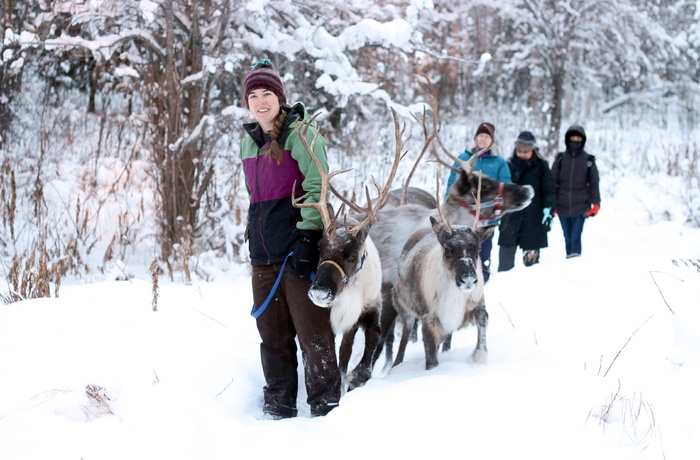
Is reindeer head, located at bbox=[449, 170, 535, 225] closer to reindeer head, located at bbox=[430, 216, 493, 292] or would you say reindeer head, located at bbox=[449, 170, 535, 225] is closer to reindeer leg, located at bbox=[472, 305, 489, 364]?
reindeer head, located at bbox=[430, 216, 493, 292]

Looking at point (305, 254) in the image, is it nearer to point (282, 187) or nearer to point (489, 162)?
point (282, 187)

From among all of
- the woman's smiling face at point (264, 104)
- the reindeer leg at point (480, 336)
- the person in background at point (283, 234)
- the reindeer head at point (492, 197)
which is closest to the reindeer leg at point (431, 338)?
the reindeer leg at point (480, 336)

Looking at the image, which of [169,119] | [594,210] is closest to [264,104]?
[169,119]

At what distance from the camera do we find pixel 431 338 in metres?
4.04

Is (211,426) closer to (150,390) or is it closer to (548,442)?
(150,390)

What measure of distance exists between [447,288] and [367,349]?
630 millimetres

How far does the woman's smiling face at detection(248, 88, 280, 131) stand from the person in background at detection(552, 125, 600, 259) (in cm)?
445

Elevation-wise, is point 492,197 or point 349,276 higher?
point 492,197

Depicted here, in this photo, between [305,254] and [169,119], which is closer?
[305,254]

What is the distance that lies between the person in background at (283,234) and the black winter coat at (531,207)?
3786mm

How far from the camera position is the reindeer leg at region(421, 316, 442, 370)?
400 centimetres

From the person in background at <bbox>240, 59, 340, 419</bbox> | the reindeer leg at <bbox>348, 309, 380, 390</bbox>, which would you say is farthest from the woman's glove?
the reindeer leg at <bbox>348, 309, 380, 390</bbox>

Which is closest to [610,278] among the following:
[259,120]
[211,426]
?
[259,120]

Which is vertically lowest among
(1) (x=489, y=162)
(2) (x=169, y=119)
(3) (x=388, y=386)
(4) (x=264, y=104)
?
(3) (x=388, y=386)
